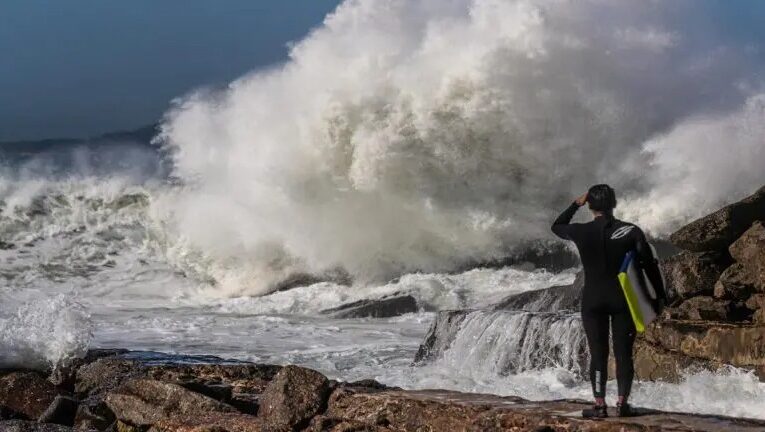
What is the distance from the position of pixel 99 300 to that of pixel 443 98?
368 inches

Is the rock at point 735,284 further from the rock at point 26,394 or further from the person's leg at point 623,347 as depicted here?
the rock at point 26,394

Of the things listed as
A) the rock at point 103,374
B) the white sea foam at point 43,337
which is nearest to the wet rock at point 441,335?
the rock at point 103,374

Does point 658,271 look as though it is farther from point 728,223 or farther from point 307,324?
point 307,324

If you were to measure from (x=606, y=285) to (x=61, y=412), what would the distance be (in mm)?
4267

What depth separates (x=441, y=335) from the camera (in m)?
10.6

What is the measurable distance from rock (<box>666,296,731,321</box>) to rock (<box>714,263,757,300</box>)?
95 millimetres

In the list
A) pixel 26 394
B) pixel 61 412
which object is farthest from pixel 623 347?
pixel 26 394

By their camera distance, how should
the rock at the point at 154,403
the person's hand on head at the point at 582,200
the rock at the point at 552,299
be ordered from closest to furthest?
1. the person's hand on head at the point at 582,200
2. the rock at the point at 154,403
3. the rock at the point at 552,299

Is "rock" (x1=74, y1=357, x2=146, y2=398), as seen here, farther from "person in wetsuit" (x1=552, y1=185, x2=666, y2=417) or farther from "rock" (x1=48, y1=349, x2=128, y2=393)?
"person in wetsuit" (x1=552, y1=185, x2=666, y2=417)

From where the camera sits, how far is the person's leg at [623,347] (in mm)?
4742

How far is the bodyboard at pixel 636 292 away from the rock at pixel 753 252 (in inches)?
161

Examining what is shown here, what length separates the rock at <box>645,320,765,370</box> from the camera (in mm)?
7645

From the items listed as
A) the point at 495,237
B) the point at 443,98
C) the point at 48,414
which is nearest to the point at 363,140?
the point at 443,98

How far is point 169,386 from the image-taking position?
6.41m
